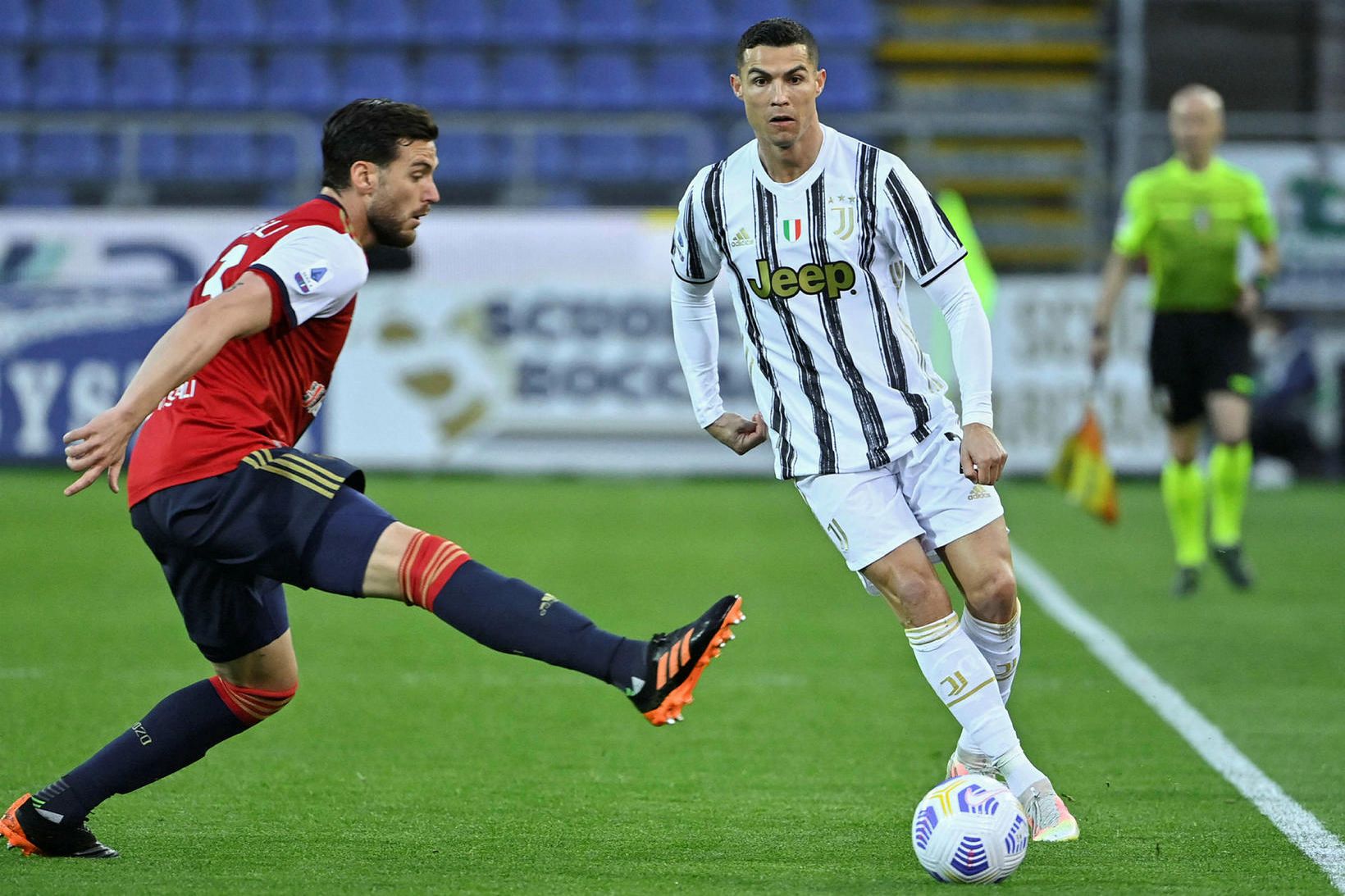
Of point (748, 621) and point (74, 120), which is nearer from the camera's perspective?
point (748, 621)

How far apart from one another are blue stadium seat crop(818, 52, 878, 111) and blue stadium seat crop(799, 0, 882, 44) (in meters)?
0.15

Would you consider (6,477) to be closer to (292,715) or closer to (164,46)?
(164,46)

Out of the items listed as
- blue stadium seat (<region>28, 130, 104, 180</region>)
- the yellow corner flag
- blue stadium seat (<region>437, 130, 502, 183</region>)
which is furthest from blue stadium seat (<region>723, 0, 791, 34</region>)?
the yellow corner flag

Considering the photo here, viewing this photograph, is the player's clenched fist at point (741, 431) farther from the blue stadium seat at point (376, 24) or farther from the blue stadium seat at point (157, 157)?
the blue stadium seat at point (376, 24)

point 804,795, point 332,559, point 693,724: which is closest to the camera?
point 332,559

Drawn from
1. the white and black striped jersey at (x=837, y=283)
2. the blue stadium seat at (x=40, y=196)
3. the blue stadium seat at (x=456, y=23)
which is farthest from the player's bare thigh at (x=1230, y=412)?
the blue stadium seat at (x=40, y=196)

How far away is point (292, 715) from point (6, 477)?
29.1ft

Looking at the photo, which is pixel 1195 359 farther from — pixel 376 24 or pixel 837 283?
pixel 376 24

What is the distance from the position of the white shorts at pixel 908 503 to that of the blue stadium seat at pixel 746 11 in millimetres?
13824

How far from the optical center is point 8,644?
7.32 metres

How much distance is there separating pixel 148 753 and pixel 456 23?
14404mm

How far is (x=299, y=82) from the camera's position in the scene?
57.2 feet

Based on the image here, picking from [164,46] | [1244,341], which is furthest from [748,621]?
[164,46]

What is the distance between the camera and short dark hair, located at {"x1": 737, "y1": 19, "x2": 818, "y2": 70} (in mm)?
4250
